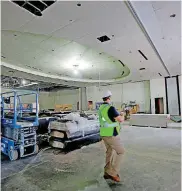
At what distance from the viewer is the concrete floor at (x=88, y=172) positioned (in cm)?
259

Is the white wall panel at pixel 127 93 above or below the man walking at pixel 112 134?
above

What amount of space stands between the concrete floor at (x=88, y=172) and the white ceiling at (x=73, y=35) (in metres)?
3.48

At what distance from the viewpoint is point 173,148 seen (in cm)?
474

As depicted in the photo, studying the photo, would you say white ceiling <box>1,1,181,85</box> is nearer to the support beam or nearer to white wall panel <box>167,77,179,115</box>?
white wall panel <box>167,77,179,115</box>

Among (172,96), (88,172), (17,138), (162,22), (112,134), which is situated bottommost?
(88,172)

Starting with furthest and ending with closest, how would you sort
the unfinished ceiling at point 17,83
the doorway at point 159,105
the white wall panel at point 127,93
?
1. the white wall panel at point 127,93
2. the unfinished ceiling at point 17,83
3. the doorway at point 159,105

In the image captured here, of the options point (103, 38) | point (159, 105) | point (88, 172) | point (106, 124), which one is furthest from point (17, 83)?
point (106, 124)

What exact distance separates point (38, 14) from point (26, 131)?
2.97 meters

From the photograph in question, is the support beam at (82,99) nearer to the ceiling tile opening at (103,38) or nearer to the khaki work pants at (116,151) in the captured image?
the ceiling tile opening at (103,38)

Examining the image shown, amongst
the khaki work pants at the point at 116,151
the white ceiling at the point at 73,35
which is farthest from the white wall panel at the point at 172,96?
the khaki work pants at the point at 116,151

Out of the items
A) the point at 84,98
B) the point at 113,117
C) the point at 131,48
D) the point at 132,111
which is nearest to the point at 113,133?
the point at 113,117

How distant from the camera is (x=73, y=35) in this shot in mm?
4777

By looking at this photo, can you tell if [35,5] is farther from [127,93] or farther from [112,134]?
[127,93]

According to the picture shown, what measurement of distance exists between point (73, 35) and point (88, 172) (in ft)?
12.4
